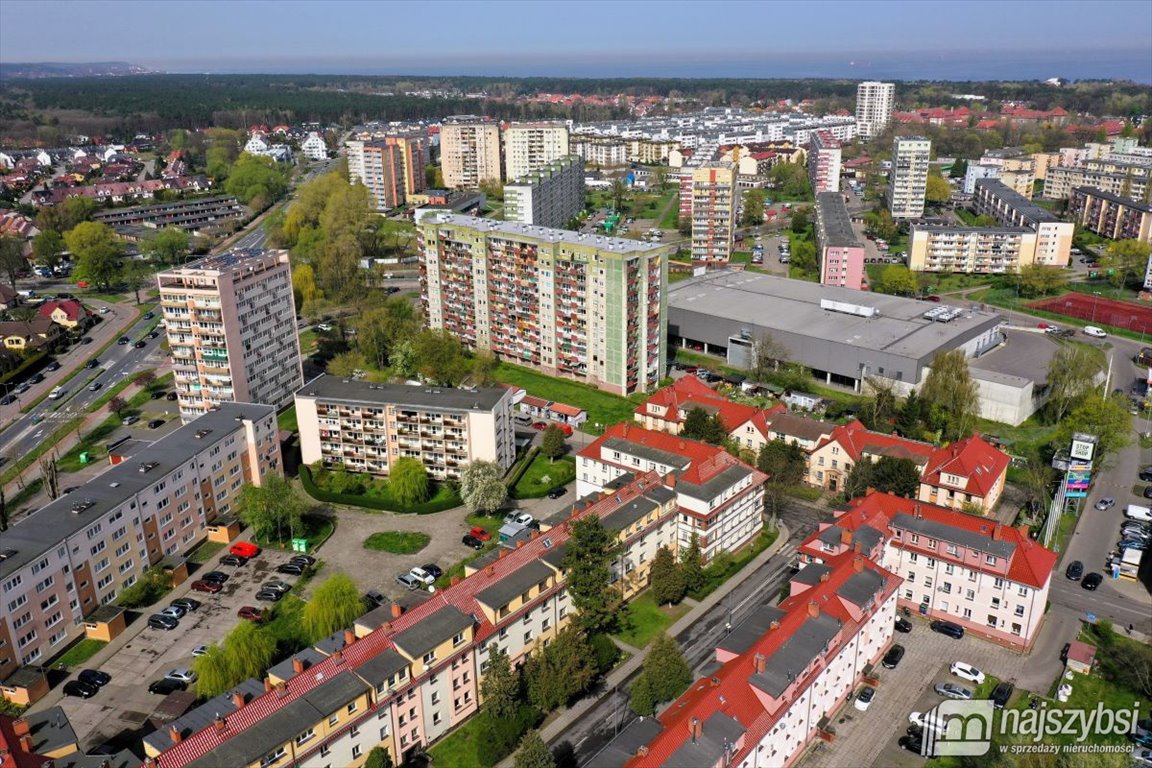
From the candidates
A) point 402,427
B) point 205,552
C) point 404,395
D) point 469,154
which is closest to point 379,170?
point 469,154

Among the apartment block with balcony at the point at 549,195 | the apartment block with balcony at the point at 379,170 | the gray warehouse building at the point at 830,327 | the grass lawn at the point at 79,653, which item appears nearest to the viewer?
the grass lawn at the point at 79,653

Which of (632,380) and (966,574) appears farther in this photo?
(632,380)

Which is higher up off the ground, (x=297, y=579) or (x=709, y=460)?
(x=709, y=460)

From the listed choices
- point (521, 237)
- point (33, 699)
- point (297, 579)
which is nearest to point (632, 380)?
point (521, 237)

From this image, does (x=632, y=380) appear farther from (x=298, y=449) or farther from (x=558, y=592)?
(x=558, y=592)

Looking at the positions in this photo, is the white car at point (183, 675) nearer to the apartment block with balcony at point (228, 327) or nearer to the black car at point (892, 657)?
the apartment block with balcony at point (228, 327)

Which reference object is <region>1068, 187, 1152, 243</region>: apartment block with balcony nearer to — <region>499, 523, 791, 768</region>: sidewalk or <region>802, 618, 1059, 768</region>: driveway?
<region>499, 523, 791, 768</region>: sidewalk

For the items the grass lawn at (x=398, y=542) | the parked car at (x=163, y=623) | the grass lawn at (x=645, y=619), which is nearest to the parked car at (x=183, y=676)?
the parked car at (x=163, y=623)
